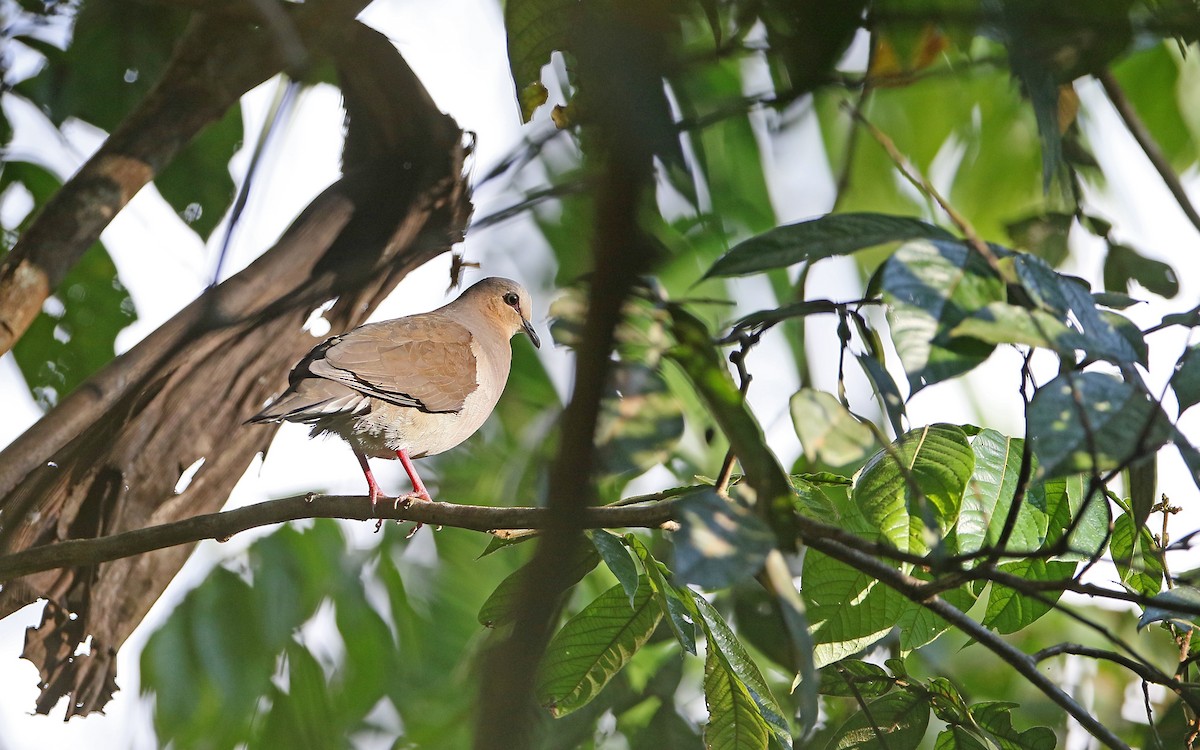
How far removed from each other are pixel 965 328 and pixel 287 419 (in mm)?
1779

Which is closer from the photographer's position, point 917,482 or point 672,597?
point 917,482

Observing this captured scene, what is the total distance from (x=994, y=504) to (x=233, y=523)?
4.19 feet

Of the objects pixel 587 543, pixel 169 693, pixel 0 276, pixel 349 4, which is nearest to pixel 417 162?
pixel 349 4

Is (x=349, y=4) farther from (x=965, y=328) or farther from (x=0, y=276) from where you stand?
(x=965, y=328)

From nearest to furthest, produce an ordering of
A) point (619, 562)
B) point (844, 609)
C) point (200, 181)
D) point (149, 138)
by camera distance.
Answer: point (619, 562)
point (844, 609)
point (149, 138)
point (200, 181)

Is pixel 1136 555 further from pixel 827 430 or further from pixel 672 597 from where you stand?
pixel 827 430

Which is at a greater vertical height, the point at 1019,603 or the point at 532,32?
the point at 532,32

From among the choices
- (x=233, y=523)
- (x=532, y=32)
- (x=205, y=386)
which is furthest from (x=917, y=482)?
(x=205, y=386)

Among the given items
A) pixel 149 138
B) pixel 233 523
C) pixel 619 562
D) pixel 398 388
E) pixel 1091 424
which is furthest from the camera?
pixel 398 388

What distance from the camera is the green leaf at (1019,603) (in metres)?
1.65

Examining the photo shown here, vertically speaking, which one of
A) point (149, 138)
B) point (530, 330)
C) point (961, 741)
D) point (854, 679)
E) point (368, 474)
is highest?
point (530, 330)

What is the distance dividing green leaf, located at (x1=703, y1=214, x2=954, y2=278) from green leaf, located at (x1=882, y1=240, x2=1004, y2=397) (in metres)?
0.03

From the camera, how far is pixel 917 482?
1.42 metres

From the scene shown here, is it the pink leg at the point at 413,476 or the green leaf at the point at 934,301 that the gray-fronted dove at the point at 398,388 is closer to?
the pink leg at the point at 413,476
